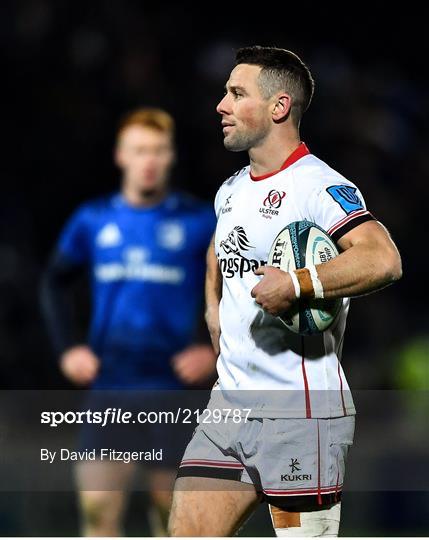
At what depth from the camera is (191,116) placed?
37.2ft

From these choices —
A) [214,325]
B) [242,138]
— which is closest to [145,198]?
[214,325]

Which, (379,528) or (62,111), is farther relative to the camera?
(62,111)

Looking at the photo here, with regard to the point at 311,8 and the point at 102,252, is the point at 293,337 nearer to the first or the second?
the point at 102,252

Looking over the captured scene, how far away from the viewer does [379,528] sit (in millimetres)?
Answer: 8273

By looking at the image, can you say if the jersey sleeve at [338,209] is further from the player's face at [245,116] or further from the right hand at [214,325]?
the right hand at [214,325]

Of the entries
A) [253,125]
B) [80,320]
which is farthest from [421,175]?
[253,125]

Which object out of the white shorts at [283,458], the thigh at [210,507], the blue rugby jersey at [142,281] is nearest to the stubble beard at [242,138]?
the white shorts at [283,458]

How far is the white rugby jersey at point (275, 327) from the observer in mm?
4352

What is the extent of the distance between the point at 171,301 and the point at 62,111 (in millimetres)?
4960

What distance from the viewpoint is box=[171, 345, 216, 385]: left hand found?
671 centimetres

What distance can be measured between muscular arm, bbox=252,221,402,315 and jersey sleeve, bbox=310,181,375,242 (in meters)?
0.10

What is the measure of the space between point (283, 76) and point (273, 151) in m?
0.30

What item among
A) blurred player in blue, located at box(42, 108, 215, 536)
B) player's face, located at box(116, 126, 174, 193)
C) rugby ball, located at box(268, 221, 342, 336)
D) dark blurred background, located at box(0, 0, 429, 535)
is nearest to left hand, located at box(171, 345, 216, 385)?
blurred player in blue, located at box(42, 108, 215, 536)

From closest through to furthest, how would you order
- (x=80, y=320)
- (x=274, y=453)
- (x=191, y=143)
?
1. (x=274, y=453)
2. (x=80, y=320)
3. (x=191, y=143)
